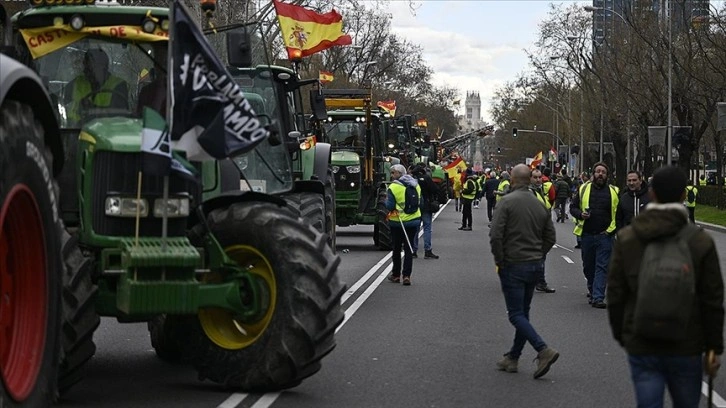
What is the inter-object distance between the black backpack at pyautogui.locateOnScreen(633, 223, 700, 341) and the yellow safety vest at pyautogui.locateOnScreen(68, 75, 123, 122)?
545cm

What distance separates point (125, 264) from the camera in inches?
390

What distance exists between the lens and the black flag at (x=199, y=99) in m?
9.83

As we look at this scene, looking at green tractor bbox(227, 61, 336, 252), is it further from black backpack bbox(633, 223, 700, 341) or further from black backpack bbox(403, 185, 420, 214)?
black backpack bbox(633, 223, 700, 341)

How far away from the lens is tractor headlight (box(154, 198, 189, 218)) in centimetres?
1032

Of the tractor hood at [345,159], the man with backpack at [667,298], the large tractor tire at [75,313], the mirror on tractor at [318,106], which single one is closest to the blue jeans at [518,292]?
the large tractor tire at [75,313]

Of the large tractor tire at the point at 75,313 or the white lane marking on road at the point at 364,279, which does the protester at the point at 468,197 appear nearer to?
the white lane marking on road at the point at 364,279

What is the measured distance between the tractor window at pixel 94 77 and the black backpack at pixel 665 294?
5342mm

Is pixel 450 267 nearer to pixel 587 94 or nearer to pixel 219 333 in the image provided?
pixel 219 333

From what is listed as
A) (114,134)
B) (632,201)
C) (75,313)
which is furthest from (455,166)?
(75,313)

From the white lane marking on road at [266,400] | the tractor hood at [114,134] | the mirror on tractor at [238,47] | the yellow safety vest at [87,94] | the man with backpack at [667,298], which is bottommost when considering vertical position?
the white lane marking on road at [266,400]

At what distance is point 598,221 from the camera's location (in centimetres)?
1819

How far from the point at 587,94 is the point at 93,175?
75.9 meters

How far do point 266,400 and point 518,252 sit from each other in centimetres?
292

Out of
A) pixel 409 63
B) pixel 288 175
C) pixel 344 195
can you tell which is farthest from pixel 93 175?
pixel 409 63
